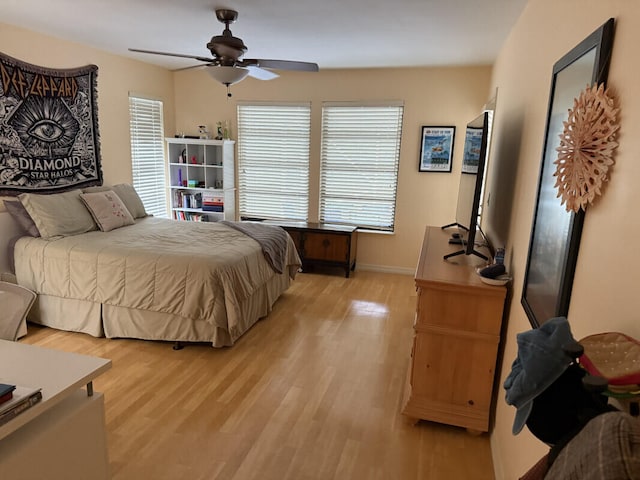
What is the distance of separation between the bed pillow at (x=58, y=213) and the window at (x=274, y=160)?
7.65 ft

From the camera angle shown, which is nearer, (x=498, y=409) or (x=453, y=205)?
(x=498, y=409)

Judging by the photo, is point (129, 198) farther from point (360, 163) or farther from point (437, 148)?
point (437, 148)

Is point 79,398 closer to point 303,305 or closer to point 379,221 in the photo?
point 303,305

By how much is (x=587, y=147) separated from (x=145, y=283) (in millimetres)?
2978

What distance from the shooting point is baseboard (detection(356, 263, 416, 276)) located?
5.46 m

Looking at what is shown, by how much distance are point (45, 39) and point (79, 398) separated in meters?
3.95

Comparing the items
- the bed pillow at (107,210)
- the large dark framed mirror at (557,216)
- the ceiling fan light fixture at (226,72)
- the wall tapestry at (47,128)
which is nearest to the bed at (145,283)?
the bed pillow at (107,210)

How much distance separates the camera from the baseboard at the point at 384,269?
5461 mm

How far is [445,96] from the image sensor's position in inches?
193

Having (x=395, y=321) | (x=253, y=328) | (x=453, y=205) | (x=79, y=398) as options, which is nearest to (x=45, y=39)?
(x=253, y=328)

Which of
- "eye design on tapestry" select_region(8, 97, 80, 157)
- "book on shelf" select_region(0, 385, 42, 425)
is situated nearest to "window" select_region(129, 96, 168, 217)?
"eye design on tapestry" select_region(8, 97, 80, 157)

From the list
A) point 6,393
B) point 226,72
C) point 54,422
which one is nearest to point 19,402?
point 6,393

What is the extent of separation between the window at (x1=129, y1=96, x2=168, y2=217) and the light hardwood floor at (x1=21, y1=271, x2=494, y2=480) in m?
2.40

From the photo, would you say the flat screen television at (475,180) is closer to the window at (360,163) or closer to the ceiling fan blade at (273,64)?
the ceiling fan blade at (273,64)
